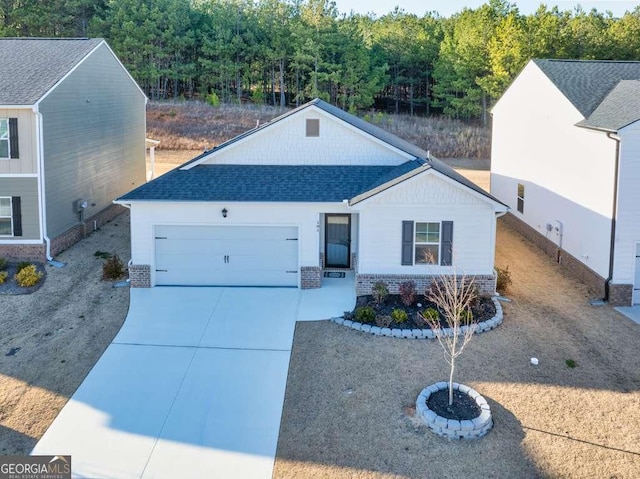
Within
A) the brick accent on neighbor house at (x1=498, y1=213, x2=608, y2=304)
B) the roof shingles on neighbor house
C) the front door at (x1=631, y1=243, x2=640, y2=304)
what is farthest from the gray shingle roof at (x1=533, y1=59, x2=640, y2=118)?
the front door at (x1=631, y1=243, x2=640, y2=304)

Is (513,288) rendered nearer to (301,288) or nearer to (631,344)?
(631,344)

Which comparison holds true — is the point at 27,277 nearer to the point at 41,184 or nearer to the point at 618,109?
the point at 41,184

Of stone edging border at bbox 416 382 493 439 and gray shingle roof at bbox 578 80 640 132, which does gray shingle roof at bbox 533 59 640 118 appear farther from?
stone edging border at bbox 416 382 493 439

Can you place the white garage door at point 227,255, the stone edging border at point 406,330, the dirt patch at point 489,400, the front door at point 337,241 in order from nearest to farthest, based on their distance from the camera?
the dirt patch at point 489,400
the stone edging border at point 406,330
the white garage door at point 227,255
the front door at point 337,241

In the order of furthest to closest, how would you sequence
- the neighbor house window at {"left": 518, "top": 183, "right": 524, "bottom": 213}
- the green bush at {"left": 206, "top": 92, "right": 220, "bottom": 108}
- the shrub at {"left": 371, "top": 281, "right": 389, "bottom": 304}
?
1. the green bush at {"left": 206, "top": 92, "right": 220, "bottom": 108}
2. the neighbor house window at {"left": 518, "top": 183, "right": 524, "bottom": 213}
3. the shrub at {"left": 371, "top": 281, "right": 389, "bottom": 304}

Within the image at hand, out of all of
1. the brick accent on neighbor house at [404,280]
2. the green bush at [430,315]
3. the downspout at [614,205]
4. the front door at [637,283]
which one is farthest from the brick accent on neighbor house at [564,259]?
the green bush at [430,315]

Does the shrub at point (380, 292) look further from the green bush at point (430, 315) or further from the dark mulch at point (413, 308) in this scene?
the green bush at point (430, 315)
